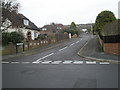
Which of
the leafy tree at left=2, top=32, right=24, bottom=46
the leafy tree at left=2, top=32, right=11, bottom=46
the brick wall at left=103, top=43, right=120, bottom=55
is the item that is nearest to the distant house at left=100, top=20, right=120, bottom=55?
the brick wall at left=103, top=43, right=120, bottom=55

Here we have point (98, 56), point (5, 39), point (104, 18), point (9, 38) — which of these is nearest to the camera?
point (98, 56)

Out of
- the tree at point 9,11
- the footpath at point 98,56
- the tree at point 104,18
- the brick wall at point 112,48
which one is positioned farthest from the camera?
the tree at point 104,18

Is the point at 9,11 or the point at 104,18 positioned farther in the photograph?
the point at 104,18

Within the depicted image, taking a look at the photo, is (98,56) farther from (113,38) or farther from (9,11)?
(9,11)

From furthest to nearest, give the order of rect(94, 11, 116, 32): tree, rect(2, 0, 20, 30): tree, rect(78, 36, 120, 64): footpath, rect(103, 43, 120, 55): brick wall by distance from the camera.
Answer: rect(94, 11, 116, 32): tree
rect(2, 0, 20, 30): tree
rect(103, 43, 120, 55): brick wall
rect(78, 36, 120, 64): footpath

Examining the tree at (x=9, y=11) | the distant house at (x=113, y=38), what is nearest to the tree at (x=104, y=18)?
the distant house at (x=113, y=38)

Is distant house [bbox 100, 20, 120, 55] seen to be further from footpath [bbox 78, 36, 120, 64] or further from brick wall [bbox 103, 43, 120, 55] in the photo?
footpath [bbox 78, 36, 120, 64]

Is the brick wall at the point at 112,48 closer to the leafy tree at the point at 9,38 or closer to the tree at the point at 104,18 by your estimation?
the tree at the point at 104,18

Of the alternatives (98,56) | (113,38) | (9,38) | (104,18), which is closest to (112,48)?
(113,38)

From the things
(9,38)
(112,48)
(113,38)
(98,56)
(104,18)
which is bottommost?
(98,56)

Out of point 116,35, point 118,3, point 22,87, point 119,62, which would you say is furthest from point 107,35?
point 22,87

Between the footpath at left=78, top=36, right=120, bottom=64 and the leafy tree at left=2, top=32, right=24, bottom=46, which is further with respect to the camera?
the leafy tree at left=2, top=32, right=24, bottom=46

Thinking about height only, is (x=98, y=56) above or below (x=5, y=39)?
below

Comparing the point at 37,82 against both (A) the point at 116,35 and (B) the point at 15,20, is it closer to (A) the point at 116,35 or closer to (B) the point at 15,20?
(A) the point at 116,35
